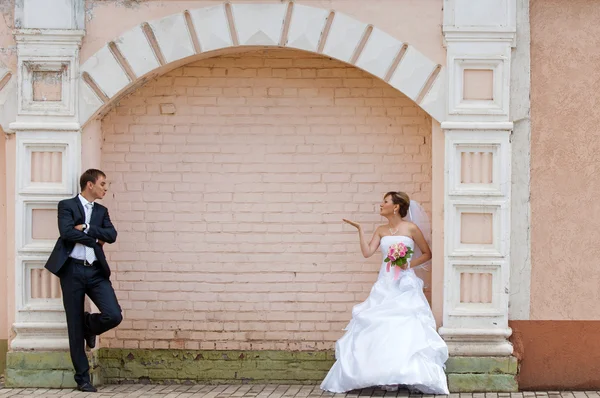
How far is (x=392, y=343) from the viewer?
9.49 m

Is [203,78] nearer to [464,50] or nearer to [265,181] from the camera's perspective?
[265,181]

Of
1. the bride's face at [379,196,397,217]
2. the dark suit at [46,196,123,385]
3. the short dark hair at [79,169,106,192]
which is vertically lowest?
the dark suit at [46,196,123,385]

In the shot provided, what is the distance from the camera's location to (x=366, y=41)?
9789 mm

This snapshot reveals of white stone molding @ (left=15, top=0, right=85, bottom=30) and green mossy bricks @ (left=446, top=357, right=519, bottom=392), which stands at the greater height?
white stone molding @ (left=15, top=0, right=85, bottom=30)

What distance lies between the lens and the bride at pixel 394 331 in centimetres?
942

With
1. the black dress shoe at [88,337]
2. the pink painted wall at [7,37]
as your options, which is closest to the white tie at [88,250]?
the black dress shoe at [88,337]

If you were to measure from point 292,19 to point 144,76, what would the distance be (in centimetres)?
137

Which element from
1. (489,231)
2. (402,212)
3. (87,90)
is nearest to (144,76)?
(87,90)

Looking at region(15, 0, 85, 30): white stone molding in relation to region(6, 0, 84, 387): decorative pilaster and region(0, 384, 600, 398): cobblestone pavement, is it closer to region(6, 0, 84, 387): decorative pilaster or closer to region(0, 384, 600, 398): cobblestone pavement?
region(6, 0, 84, 387): decorative pilaster

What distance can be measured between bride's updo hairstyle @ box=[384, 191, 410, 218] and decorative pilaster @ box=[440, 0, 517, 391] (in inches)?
17.0

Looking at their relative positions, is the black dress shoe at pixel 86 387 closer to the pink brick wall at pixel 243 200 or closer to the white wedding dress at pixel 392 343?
the pink brick wall at pixel 243 200

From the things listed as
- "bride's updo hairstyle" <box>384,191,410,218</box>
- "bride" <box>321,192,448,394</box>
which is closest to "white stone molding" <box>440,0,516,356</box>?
"bride" <box>321,192,448,394</box>

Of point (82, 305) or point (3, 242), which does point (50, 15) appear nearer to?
point (3, 242)

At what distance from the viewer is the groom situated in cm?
968
